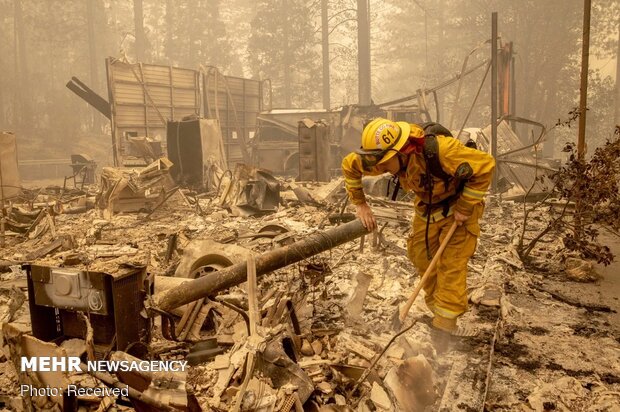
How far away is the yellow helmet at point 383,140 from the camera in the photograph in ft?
11.9

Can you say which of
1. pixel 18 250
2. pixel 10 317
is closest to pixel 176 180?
pixel 18 250

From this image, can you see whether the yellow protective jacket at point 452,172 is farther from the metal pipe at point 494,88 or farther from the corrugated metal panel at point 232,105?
the corrugated metal panel at point 232,105

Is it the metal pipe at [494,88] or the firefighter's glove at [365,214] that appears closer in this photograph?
the firefighter's glove at [365,214]

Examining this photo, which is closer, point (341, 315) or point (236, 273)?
point (236, 273)

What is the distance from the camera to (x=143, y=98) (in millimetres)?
16984

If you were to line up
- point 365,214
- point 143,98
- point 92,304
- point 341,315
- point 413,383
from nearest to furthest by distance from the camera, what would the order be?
1. point 413,383
2. point 92,304
3. point 365,214
4. point 341,315
5. point 143,98

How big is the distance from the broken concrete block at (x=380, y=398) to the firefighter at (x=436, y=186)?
107 cm

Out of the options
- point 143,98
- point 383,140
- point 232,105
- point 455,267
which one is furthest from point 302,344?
point 232,105

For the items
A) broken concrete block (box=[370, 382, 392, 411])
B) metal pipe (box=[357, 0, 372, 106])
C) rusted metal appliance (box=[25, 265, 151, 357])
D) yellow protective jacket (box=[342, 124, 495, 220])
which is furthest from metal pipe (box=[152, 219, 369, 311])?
metal pipe (box=[357, 0, 372, 106])

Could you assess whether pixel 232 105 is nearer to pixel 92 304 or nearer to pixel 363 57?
pixel 363 57

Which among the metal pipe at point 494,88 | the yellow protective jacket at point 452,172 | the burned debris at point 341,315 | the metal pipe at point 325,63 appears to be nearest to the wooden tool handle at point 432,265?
the burned debris at point 341,315

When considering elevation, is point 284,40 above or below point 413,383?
above

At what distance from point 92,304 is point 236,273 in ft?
3.42

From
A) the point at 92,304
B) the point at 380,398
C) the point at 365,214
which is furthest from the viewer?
the point at 365,214
